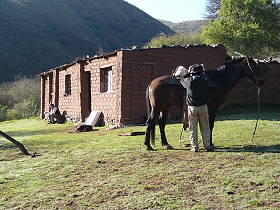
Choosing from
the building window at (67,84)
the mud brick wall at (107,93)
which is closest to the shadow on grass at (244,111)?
the mud brick wall at (107,93)

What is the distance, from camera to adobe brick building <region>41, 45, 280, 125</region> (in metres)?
18.4

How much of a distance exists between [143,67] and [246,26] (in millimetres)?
12446

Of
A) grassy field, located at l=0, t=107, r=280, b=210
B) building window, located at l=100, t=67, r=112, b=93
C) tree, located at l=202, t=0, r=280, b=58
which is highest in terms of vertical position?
tree, located at l=202, t=0, r=280, b=58

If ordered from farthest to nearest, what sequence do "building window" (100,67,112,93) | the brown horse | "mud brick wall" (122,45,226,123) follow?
"building window" (100,67,112,93) < "mud brick wall" (122,45,226,123) < the brown horse

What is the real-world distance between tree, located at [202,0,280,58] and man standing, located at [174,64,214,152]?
2033 centimetres

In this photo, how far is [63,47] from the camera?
65375 millimetres

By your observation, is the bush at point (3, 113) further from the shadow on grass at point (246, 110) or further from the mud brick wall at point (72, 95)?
the shadow on grass at point (246, 110)

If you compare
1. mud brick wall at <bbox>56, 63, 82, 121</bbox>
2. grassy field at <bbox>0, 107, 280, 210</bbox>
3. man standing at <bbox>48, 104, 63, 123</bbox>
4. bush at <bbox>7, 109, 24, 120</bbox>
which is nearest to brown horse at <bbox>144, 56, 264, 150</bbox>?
grassy field at <bbox>0, 107, 280, 210</bbox>

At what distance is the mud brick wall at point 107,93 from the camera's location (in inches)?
733

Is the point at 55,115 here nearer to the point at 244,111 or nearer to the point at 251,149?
the point at 244,111

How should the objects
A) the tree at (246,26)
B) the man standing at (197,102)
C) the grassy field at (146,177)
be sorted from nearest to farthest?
the grassy field at (146,177)
the man standing at (197,102)
the tree at (246,26)

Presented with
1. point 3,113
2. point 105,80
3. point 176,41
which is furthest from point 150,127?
point 176,41

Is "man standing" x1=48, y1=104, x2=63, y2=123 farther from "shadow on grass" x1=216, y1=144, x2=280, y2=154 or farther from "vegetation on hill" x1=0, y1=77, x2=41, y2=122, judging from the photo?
"shadow on grass" x1=216, y1=144, x2=280, y2=154

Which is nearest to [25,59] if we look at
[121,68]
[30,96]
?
[30,96]
